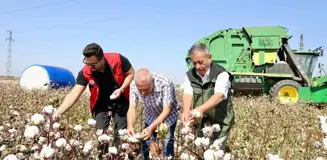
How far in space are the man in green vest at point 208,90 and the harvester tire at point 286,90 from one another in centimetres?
986

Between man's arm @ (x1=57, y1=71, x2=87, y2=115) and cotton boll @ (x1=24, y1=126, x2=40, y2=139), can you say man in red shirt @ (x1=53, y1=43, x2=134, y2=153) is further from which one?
cotton boll @ (x1=24, y1=126, x2=40, y2=139)

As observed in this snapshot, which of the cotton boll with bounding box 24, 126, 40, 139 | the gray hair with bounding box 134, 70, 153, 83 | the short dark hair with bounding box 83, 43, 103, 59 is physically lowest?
the cotton boll with bounding box 24, 126, 40, 139

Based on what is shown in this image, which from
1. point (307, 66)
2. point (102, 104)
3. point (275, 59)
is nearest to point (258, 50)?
point (275, 59)

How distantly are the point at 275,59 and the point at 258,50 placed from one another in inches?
24.0

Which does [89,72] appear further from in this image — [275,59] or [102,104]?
[275,59]

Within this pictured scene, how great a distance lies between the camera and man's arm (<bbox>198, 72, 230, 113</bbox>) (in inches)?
126

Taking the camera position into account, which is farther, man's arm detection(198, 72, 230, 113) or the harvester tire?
the harvester tire

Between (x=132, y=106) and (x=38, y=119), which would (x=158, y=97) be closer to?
(x=132, y=106)

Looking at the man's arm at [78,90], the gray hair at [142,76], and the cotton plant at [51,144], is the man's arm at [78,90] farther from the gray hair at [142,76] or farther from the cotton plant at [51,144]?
the cotton plant at [51,144]

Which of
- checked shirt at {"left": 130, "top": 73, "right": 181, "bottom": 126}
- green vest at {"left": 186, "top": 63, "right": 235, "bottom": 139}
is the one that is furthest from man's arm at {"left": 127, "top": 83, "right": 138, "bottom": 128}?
green vest at {"left": 186, "top": 63, "right": 235, "bottom": 139}

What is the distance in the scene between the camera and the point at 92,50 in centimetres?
362

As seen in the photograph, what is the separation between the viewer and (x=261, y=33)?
14.8 meters

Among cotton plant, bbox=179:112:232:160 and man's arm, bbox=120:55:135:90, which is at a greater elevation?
man's arm, bbox=120:55:135:90

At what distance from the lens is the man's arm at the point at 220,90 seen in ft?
10.5
